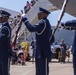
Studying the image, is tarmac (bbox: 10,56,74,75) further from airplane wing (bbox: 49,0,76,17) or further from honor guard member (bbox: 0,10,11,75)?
honor guard member (bbox: 0,10,11,75)

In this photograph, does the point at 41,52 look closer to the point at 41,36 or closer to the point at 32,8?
the point at 41,36

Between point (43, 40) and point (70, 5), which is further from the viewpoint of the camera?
point (70, 5)

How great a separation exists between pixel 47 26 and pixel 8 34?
2.96 ft

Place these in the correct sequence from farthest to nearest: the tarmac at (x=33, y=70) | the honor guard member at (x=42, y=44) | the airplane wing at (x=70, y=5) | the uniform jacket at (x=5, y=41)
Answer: the tarmac at (x=33, y=70) < the airplane wing at (x=70, y=5) < the uniform jacket at (x=5, y=41) < the honor guard member at (x=42, y=44)

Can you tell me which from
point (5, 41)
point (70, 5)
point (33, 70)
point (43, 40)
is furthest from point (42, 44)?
point (33, 70)

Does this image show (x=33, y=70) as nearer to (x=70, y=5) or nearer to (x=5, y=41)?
(x=70, y=5)

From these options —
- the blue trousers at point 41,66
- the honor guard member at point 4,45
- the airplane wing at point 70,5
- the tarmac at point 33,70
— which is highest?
the airplane wing at point 70,5

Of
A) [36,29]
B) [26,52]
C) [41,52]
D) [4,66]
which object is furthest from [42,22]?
[26,52]

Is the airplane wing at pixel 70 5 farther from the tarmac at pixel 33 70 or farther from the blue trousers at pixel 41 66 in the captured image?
the tarmac at pixel 33 70

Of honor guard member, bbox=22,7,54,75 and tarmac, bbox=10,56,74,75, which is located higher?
honor guard member, bbox=22,7,54,75

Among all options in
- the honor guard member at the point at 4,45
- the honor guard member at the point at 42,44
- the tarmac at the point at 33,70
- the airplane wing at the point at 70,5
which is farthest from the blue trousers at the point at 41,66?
the tarmac at the point at 33,70

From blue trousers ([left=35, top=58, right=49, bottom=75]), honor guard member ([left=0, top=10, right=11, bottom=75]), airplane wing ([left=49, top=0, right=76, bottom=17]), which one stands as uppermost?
airplane wing ([left=49, top=0, right=76, bottom=17])

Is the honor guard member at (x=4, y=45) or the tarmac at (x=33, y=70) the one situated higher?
the honor guard member at (x=4, y=45)

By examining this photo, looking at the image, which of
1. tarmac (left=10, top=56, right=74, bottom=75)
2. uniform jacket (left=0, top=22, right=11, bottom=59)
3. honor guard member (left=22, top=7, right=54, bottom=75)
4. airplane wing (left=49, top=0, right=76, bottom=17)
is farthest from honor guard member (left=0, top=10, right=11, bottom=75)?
tarmac (left=10, top=56, right=74, bottom=75)
